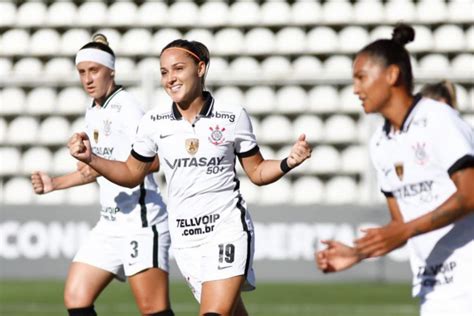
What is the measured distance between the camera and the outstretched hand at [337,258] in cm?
554

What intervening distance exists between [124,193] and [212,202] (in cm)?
137

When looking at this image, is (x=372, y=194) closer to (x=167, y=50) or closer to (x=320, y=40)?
(x=320, y=40)

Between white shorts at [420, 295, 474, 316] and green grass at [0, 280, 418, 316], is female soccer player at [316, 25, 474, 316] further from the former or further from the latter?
green grass at [0, 280, 418, 316]

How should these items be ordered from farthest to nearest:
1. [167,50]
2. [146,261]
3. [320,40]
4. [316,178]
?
[320,40] → [316,178] → [146,261] → [167,50]

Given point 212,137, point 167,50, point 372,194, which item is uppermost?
point 167,50

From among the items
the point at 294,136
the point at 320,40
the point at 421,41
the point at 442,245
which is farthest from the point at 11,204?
the point at 442,245

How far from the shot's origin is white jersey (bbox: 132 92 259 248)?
7.58 metres

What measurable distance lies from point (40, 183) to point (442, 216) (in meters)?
3.73

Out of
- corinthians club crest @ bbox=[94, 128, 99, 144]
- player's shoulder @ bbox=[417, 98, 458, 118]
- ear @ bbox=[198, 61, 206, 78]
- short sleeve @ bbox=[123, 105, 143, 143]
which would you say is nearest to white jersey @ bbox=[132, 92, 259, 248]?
ear @ bbox=[198, 61, 206, 78]

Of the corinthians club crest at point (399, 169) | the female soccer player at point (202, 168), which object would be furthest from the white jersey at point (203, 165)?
the corinthians club crest at point (399, 169)

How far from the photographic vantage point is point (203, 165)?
24.9 feet

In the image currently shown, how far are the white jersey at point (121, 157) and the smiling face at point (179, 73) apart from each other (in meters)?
1.18

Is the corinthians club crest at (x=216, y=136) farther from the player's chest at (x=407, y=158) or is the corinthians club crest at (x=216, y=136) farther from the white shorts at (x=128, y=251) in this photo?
the player's chest at (x=407, y=158)

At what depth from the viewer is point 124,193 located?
28.9ft
